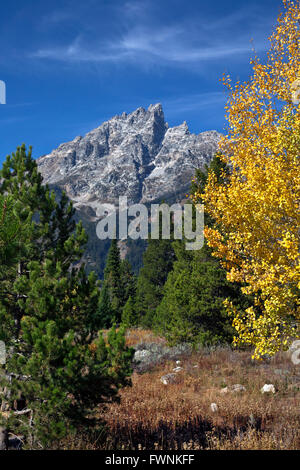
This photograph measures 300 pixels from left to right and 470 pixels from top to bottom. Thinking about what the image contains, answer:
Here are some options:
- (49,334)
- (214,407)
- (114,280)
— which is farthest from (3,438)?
(114,280)

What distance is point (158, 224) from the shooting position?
44.2m

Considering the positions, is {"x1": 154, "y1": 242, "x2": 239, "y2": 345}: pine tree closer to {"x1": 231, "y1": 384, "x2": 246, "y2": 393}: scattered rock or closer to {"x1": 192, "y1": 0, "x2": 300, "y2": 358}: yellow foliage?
{"x1": 231, "y1": 384, "x2": 246, "y2": 393}: scattered rock

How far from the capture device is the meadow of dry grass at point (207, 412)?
661cm

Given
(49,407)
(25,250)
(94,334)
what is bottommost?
(49,407)

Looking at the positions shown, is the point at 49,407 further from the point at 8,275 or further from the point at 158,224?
the point at 158,224

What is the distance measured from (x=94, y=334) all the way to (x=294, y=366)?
10917mm

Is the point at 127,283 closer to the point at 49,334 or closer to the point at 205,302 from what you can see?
the point at 205,302

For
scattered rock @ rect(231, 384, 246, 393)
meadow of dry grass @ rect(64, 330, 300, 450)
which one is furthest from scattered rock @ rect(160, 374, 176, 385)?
scattered rock @ rect(231, 384, 246, 393)

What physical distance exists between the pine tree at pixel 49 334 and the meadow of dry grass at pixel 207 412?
3.12ft

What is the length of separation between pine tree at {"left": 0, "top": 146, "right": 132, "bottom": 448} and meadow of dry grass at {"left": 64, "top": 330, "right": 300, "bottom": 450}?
3.12 feet

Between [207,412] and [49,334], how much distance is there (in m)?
5.89

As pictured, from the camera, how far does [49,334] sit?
514 cm

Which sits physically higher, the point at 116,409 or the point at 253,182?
the point at 253,182

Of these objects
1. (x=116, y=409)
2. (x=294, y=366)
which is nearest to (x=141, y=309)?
(x=294, y=366)
